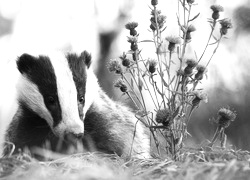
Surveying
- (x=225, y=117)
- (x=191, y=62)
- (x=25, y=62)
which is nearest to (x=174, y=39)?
(x=191, y=62)

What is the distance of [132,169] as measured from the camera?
7.70 feet

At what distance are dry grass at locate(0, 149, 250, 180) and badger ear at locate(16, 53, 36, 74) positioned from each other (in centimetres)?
67

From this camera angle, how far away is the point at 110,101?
355cm

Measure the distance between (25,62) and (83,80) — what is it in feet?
1.17

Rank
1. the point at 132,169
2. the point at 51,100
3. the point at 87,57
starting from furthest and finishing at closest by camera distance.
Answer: the point at 87,57, the point at 51,100, the point at 132,169

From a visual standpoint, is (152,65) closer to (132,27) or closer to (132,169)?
(132,27)

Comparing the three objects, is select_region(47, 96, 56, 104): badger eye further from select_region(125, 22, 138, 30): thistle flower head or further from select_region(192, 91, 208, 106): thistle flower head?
select_region(192, 91, 208, 106): thistle flower head

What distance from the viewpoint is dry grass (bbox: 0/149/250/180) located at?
6.34 ft

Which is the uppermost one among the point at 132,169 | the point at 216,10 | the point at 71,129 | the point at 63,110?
the point at 216,10

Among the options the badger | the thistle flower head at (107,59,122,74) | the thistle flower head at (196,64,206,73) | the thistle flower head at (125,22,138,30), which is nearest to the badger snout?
the badger

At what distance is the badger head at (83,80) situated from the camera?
3057 mm

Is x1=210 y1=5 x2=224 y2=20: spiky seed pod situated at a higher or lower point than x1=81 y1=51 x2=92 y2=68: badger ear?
higher

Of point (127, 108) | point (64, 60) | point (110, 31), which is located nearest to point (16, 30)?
point (110, 31)

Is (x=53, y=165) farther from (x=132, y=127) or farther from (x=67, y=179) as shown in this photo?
(x=132, y=127)
